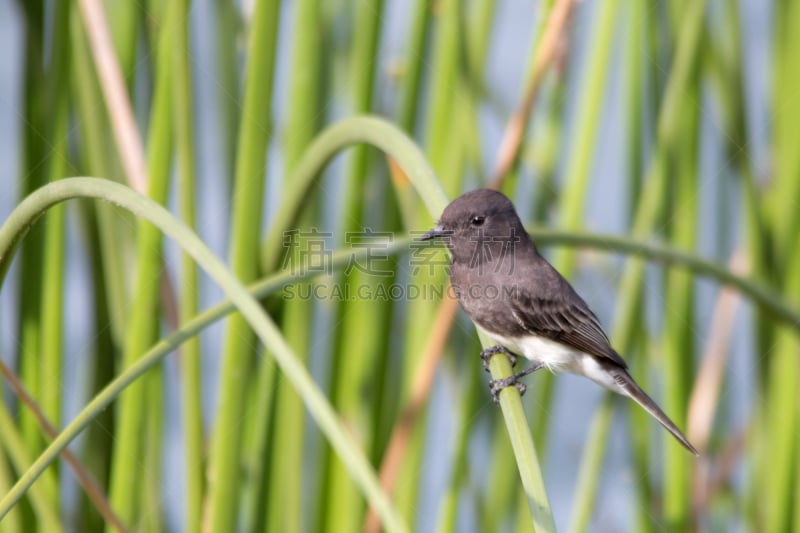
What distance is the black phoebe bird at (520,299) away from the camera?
1.76 metres

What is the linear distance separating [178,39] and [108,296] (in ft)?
2.04

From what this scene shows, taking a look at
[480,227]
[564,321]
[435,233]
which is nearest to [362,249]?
[435,233]

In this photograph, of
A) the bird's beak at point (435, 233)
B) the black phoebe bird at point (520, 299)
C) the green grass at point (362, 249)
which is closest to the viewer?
the green grass at point (362, 249)

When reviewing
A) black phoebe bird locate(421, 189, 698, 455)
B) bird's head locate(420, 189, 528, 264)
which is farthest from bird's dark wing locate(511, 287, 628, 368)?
bird's head locate(420, 189, 528, 264)

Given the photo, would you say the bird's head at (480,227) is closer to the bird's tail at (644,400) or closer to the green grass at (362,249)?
the green grass at (362,249)

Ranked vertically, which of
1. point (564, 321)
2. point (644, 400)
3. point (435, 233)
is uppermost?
point (435, 233)

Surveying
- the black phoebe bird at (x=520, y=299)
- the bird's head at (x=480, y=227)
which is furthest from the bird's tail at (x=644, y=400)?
the bird's head at (x=480, y=227)

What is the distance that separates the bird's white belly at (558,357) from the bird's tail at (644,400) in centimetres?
1

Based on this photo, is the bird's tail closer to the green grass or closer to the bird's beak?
the green grass

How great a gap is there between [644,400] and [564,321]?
0.70 ft

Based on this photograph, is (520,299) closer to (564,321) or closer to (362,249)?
(564,321)

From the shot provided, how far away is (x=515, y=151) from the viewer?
1.89m

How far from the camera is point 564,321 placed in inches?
72.4

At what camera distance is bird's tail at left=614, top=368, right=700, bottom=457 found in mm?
1675
